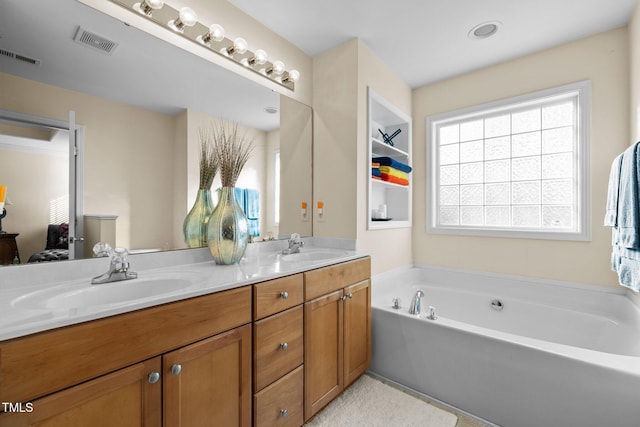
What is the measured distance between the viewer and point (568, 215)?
2250mm

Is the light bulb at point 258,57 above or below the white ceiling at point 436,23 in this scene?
below

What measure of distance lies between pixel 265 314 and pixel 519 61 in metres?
2.81

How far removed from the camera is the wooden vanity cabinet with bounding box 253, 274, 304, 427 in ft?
3.92

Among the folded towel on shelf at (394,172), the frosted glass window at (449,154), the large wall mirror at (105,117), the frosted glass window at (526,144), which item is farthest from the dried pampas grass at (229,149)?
the frosted glass window at (526,144)

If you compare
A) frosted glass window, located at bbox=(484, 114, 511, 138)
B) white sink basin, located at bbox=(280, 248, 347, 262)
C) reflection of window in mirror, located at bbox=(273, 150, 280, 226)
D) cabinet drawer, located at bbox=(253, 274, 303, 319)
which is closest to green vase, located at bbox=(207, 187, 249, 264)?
cabinet drawer, located at bbox=(253, 274, 303, 319)

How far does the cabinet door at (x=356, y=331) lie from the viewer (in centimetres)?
172

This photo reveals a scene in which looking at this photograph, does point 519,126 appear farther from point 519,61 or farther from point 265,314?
point 265,314

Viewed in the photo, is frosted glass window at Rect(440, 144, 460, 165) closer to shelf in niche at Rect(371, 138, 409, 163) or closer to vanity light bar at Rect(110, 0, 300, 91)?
shelf in niche at Rect(371, 138, 409, 163)

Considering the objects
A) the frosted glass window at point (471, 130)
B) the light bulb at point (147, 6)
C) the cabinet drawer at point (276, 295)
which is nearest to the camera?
the cabinet drawer at point (276, 295)

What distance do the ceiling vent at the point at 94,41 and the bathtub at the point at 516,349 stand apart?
2.13m

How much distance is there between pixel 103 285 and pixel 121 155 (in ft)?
2.04

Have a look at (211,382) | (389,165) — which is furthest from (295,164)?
(211,382)

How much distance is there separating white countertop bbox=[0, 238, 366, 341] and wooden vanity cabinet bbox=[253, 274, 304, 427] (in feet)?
0.30

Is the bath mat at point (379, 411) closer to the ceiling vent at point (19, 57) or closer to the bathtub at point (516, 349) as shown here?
the bathtub at point (516, 349)
